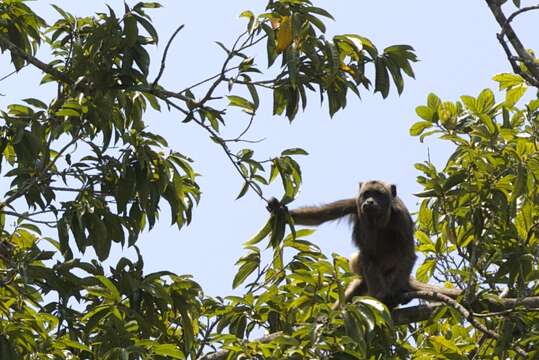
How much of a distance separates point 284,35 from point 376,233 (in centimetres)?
404

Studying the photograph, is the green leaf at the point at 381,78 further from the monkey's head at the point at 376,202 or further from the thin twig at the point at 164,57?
the monkey's head at the point at 376,202

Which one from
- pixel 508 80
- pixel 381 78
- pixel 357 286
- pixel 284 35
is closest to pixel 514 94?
pixel 508 80

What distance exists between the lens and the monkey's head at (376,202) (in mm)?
9414

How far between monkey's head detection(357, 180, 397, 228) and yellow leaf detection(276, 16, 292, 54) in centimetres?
357

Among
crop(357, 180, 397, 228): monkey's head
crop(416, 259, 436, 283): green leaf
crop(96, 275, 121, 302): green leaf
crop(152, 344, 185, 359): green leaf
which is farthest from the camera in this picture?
crop(357, 180, 397, 228): monkey's head

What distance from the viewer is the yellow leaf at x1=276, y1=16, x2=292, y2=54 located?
601cm

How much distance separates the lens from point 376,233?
9656mm

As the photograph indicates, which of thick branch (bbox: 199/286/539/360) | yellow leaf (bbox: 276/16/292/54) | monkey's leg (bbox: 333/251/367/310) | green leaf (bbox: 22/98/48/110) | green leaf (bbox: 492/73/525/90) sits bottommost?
thick branch (bbox: 199/286/539/360)

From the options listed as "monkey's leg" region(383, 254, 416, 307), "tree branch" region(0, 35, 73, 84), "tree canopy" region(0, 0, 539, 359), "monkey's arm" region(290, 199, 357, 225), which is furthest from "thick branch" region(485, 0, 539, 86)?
"monkey's arm" region(290, 199, 357, 225)

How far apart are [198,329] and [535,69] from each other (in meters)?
3.06

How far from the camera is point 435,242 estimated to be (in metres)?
8.13

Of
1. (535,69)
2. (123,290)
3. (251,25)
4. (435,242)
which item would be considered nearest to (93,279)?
(123,290)

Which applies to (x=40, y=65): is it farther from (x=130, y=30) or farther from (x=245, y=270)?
(x=245, y=270)

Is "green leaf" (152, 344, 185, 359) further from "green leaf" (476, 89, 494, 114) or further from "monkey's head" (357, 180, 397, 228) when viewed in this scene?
"monkey's head" (357, 180, 397, 228)
